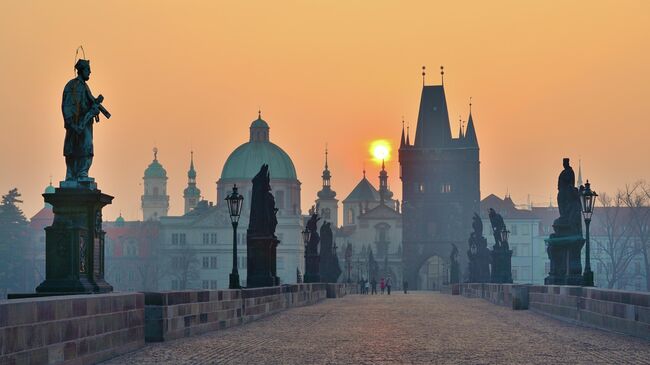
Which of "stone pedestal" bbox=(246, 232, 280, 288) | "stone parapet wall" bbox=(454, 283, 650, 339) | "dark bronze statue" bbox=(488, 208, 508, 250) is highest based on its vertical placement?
"dark bronze statue" bbox=(488, 208, 508, 250)

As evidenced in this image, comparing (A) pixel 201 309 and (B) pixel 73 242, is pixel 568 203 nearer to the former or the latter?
(A) pixel 201 309

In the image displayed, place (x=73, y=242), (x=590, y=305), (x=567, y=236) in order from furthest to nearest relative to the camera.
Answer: (x=567, y=236)
(x=590, y=305)
(x=73, y=242)

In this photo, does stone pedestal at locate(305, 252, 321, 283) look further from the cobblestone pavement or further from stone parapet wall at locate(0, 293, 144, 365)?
stone parapet wall at locate(0, 293, 144, 365)

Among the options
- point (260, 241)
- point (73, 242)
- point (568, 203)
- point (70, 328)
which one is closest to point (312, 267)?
point (260, 241)

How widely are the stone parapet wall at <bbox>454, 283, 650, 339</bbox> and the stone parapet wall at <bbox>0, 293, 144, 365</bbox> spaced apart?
8.35 m

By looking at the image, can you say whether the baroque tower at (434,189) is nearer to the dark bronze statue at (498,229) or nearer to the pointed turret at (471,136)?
the pointed turret at (471,136)

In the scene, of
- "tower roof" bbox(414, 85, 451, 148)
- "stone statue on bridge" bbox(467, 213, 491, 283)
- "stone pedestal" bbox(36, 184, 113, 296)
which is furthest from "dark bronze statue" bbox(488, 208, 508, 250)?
"tower roof" bbox(414, 85, 451, 148)

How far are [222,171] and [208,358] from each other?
17889cm

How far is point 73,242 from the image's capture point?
20.6 meters

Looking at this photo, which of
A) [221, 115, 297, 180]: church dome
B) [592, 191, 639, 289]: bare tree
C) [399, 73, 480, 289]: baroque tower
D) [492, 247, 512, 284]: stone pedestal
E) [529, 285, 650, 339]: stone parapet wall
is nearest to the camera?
[529, 285, 650, 339]: stone parapet wall

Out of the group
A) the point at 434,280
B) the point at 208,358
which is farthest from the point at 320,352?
the point at 434,280

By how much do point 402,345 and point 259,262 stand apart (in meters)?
20.8

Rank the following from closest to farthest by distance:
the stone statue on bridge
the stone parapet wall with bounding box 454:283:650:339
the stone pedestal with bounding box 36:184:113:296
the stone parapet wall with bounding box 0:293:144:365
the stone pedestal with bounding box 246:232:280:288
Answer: the stone parapet wall with bounding box 0:293:144:365 → the stone pedestal with bounding box 36:184:113:296 → the stone parapet wall with bounding box 454:283:650:339 → the stone pedestal with bounding box 246:232:280:288 → the stone statue on bridge

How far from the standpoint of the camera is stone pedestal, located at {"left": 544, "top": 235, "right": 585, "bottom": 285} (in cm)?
3594
